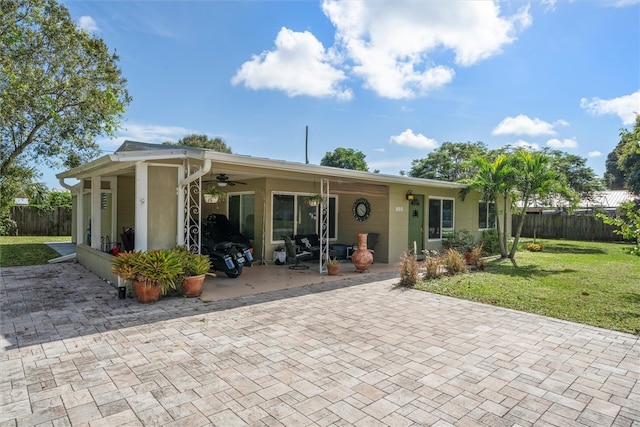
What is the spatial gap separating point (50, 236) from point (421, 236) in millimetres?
18574

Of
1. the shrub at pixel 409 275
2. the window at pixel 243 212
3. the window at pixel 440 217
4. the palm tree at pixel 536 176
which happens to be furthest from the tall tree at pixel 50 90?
the palm tree at pixel 536 176

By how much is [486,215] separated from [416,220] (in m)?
4.56

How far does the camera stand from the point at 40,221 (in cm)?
1867

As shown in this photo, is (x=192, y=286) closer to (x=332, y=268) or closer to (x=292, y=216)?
(x=332, y=268)

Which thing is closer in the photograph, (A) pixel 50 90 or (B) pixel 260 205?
(B) pixel 260 205

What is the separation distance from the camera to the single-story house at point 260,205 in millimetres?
6469

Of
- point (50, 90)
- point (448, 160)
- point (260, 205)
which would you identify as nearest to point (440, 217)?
point (260, 205)

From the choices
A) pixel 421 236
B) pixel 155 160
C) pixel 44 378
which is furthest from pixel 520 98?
pixel 44 378

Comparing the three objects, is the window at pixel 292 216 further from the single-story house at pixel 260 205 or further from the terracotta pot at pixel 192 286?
the terracotta pot at pixel 192 286

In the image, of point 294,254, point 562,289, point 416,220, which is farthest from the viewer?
point 416,220

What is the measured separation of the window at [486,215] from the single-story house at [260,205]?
2.71 feet

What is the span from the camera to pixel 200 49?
12.1m

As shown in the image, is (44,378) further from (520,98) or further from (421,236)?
(520,98)

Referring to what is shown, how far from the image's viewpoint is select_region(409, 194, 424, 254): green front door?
1114cm
